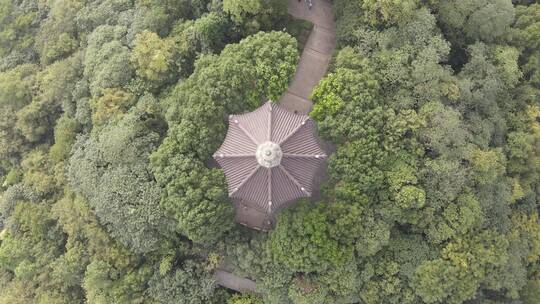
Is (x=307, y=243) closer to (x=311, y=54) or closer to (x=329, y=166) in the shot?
(x=329, y=166)

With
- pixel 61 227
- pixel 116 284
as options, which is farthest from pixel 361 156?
pixel 61 227

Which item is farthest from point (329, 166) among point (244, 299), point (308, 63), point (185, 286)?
point (185, 286)

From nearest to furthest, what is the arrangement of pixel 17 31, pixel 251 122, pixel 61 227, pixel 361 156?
pixel 251 122
pixel 361 156
pixel 61 227
pixel 17 31

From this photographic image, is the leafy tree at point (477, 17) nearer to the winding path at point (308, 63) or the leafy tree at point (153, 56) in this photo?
the winding path at point (308, 63)

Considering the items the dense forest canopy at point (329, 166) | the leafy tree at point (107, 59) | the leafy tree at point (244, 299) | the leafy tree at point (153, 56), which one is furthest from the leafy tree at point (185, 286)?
the leafy tree at point (107, 59)

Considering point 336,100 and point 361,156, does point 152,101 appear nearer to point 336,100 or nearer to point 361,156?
point 336,100

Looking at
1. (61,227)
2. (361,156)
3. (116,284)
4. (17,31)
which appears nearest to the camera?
(361,156)

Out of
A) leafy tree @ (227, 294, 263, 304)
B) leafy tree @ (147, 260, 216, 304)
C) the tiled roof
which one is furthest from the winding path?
the tiled roof

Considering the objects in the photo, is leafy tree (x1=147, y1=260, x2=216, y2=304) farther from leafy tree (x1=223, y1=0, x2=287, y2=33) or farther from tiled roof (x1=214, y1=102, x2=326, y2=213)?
leafy tree (x1=223, y1=0, x2=287, y2=33)
